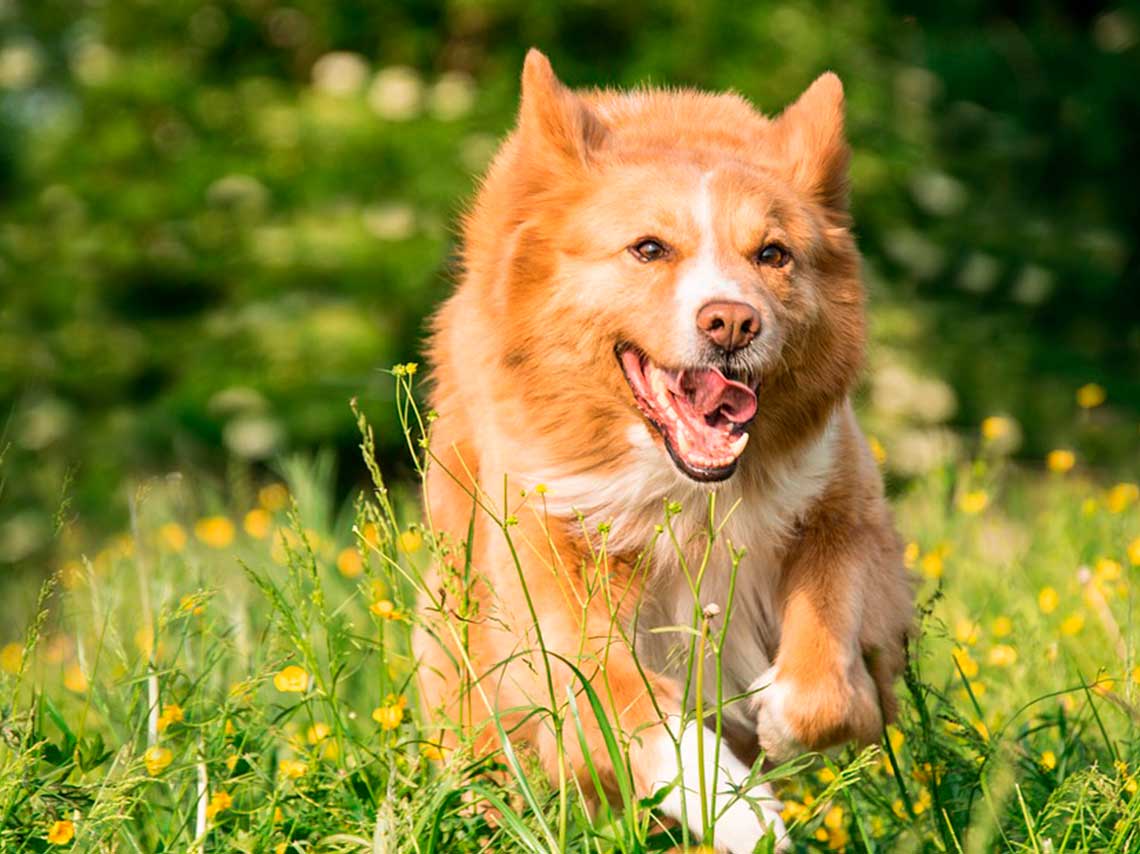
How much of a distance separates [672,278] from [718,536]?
59cm

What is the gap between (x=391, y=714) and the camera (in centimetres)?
309

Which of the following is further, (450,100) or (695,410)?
(450,100)

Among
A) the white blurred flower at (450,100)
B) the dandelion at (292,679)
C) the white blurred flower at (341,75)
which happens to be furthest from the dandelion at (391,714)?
the white blurred flower at (341,75)

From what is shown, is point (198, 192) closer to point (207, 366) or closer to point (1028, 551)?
point (207, 366)

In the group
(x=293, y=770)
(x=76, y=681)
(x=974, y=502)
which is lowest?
(x=293, y=770)

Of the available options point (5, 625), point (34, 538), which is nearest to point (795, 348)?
point (5, 625)

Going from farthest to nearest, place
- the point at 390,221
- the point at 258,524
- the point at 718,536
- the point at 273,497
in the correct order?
1. the point at 390,221
2. the point at 273,497
3. the point at 258,524
4. the point at 718,536

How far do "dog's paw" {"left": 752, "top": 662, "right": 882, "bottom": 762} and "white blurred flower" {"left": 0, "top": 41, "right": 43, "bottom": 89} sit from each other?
9.87 m

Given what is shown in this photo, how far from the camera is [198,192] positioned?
35.2 feet

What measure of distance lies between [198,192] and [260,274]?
84cm

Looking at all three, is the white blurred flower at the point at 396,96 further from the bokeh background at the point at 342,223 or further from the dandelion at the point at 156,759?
the dandelion at the point at 156,759

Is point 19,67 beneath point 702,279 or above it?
above

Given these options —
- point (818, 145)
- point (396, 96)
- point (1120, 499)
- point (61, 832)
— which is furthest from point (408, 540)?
point (396, 96)

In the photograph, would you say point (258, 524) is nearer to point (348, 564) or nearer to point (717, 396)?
point (348, 564)
